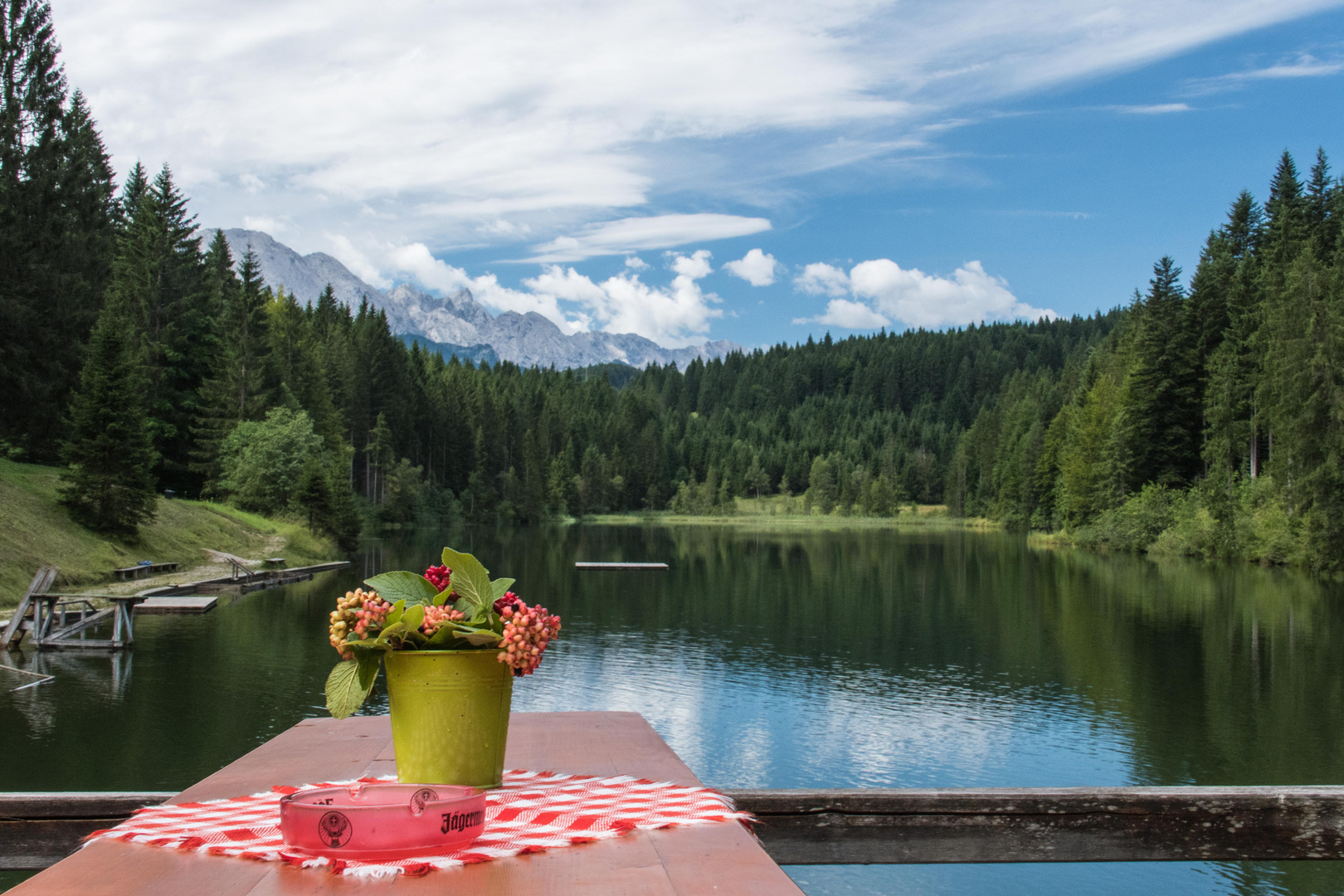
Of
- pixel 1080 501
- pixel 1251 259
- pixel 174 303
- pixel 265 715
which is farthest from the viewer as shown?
pixel 1080 501

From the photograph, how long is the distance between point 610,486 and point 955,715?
11709 centimetres

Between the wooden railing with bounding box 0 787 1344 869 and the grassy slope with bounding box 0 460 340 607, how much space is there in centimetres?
2300

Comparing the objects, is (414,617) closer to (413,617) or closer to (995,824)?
(413,617)

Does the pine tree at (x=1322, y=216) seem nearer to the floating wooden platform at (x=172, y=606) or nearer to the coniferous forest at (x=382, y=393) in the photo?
the coniferous forest at (x=382, y=393)

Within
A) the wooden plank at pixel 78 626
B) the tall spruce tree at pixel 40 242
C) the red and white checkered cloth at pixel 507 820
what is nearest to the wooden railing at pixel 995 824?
the red and white checkered cloth at pixel 507 820

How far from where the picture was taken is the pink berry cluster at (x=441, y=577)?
338 cm

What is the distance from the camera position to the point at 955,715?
1822 centimetres

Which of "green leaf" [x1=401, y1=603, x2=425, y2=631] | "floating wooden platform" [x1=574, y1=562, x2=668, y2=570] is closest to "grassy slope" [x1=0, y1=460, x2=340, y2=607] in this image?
"floating wooden platform" [x1=574, y1=562, x2=668, y2=570]

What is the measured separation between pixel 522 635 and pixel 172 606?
2808cm

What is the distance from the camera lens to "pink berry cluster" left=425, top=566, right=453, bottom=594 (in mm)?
3375

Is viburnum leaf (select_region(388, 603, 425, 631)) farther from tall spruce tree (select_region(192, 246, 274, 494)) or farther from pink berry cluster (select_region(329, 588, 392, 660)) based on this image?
tall spruce tree (select_region(192, 246, 274, 494))

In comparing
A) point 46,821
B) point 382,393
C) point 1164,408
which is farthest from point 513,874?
point 382,393

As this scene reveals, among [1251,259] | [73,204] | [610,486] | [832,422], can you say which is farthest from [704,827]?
[832,422]

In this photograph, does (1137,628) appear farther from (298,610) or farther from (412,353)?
(412,353)
